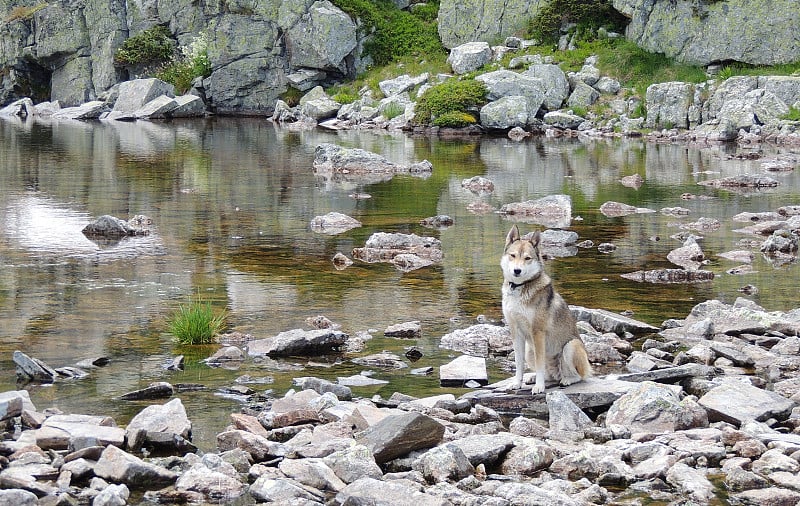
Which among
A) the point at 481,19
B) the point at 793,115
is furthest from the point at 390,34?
the point at 793,115

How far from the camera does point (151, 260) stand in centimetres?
2034

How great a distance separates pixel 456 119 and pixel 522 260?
49.8 meters

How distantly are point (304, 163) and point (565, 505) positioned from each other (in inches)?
1319

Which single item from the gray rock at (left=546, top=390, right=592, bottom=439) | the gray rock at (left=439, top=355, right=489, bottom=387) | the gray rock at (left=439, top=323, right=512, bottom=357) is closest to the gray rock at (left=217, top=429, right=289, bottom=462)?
the gray rock at (left=546, top=390, right=592, bottom=439)

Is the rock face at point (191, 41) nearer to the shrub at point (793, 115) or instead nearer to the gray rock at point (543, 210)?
the shrub at point (793, 115)

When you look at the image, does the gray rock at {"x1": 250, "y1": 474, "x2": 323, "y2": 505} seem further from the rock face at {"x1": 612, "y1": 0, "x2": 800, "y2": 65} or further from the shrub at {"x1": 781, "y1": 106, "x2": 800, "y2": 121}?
the rock face at {"x1": 612, "y1": 0, "x2": 800, "y2": 65}

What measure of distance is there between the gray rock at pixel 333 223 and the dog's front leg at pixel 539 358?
13.7 meters

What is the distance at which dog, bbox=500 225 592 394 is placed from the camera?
426 inches

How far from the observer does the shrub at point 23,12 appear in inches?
3578

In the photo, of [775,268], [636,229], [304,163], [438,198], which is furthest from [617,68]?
[775,268]

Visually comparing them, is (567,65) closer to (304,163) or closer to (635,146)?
(635,146)

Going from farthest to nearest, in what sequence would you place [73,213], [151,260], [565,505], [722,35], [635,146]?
[722,35]
[635,146]
[73,213]
[151,260]
[565,505]

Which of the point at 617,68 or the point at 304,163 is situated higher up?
the point at 617,68

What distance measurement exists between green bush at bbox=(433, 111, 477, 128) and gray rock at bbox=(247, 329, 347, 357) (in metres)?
46.7
